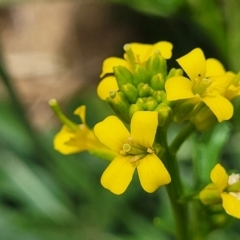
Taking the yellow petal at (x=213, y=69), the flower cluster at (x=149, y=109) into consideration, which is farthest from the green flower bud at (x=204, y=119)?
the yellow petal at (x=213, y=69)

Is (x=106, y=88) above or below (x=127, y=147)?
above

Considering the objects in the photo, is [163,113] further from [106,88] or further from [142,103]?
[106,88]

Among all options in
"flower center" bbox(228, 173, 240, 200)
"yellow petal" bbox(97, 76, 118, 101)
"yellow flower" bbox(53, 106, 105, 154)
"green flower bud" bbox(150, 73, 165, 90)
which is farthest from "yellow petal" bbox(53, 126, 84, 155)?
"flower center" bbox(228, 173, 240, 200)

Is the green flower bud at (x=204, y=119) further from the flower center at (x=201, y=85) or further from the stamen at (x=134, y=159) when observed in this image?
the stamen at (x=134, y=159)

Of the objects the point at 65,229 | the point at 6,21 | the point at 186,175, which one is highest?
the point at 6,21

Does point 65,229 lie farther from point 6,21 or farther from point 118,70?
point 6,21

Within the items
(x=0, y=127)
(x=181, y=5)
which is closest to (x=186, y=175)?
(x=181, y=5)

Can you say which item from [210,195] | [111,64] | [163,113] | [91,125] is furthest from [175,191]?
[91,125]
